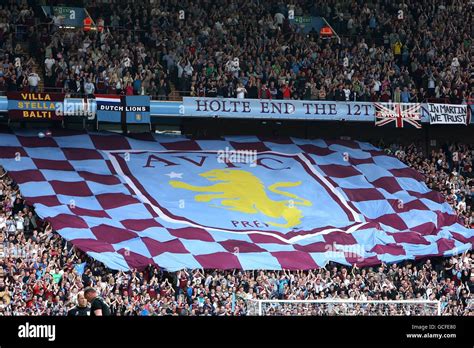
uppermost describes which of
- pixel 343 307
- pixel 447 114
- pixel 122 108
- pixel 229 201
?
pixel 122 108

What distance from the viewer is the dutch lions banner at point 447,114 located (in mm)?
32812

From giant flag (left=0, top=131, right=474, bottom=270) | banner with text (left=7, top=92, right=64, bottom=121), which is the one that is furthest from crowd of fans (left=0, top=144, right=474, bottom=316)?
banner with text (left=7, top=92, right=64, bottom=121)

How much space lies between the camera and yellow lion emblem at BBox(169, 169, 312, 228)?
2855cm

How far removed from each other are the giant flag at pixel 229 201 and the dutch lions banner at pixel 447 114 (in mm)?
2115

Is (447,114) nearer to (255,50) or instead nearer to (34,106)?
(255,50)

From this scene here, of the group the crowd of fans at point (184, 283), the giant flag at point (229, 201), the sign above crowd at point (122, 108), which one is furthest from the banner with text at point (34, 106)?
the crowd of fans at point (184, 283)

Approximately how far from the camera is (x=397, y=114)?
32219 millimetres

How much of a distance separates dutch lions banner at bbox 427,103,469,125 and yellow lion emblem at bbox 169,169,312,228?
18.8 ft

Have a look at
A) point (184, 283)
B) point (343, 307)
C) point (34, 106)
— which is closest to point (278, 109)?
point (34, 106)

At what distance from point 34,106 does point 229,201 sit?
6.33 metres

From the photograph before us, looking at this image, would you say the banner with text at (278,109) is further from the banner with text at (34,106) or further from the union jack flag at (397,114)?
the banner with text at (34,106)

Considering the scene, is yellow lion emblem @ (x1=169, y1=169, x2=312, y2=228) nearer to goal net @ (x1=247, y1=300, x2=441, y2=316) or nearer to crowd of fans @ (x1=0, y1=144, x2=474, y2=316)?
crowd of fans @ (x1=0, y1=144, x2=474, y2=316)
